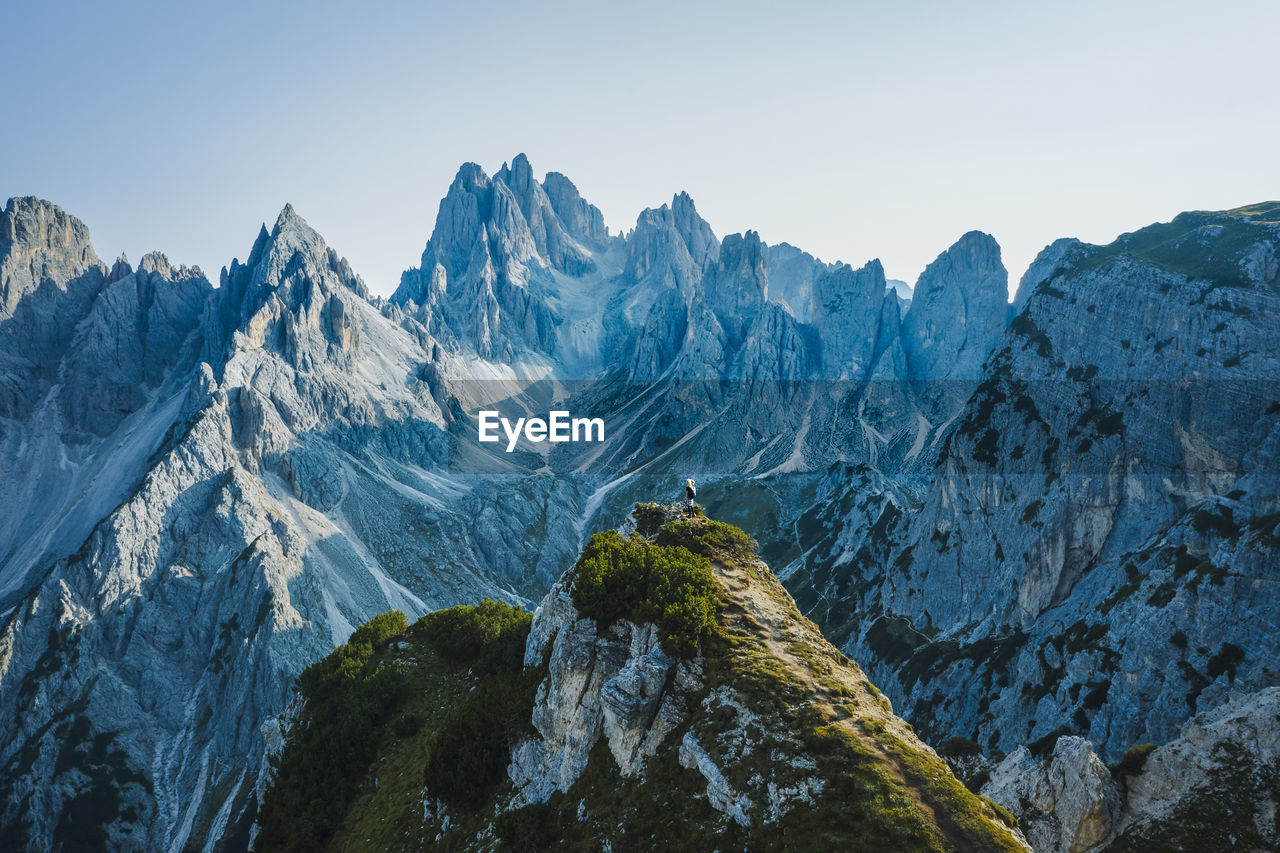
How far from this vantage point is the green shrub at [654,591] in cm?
3095

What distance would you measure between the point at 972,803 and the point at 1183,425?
7609cm

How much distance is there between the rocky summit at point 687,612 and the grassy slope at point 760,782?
150 millimetres

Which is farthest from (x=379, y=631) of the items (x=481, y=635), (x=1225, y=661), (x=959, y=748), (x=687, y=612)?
(x=1225, y=661)

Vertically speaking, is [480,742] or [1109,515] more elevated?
[480,742]

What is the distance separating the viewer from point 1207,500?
7062 cm

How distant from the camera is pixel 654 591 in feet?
107

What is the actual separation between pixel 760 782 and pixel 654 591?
10448 mm

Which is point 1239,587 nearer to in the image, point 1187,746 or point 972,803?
point 1187,746

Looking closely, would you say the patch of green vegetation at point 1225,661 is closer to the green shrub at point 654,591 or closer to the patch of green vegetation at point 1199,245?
the patch of green vegetation at point 1199,245

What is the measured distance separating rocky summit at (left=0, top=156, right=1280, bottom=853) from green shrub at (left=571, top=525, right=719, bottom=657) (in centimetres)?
42

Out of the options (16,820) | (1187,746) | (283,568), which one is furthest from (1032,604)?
(16,820)

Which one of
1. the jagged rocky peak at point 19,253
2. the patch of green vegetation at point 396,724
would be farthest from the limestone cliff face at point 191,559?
the patch of green vegetation at point 396,724

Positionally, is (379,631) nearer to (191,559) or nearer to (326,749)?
(326,749)

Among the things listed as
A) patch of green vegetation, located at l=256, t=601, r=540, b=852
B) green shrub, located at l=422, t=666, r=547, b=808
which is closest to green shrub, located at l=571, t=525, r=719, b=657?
green shrub, located at l=422, t=666, r=547, b=808
